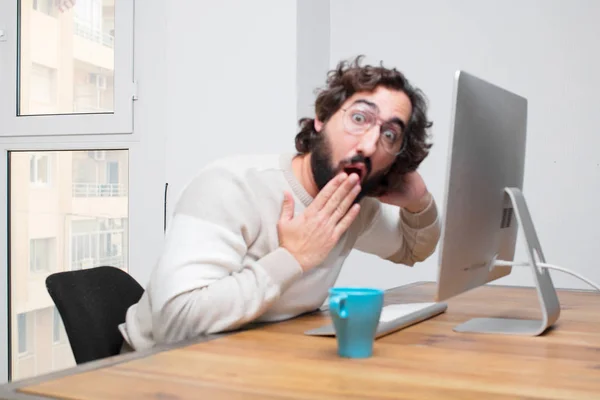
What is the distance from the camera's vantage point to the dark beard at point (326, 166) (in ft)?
4.76

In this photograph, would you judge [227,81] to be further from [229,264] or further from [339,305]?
[339,305]

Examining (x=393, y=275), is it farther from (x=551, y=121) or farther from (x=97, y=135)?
(x=97, y=135)

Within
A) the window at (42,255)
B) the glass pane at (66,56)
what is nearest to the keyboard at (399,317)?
the glass pane at (66,56)

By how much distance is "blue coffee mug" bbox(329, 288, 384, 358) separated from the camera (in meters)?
1.02

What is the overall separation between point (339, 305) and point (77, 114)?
2064mm

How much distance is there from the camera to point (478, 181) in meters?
1.22

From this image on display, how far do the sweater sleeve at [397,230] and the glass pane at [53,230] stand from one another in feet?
4.43

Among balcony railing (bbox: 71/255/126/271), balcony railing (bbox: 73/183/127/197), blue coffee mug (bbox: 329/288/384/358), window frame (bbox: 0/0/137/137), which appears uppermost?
window frame (bbox: 0/0/137/137)

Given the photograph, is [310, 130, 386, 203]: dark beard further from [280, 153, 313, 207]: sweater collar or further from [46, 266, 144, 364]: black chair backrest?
[46, 266, 144, 364]: black chair backrest

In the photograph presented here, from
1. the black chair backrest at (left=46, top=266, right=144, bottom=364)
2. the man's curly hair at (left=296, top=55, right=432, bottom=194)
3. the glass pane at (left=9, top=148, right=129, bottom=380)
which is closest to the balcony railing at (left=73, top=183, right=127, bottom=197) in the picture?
the glass pane at (left=9, top=148, right=129, bottom=380)

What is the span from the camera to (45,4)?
114 inches

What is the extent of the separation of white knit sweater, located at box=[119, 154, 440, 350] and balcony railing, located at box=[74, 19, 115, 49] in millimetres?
1528

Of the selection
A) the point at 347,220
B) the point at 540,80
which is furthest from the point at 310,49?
the point at 347,220

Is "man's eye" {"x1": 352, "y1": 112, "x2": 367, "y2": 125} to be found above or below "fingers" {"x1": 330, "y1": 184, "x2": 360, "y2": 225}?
above
